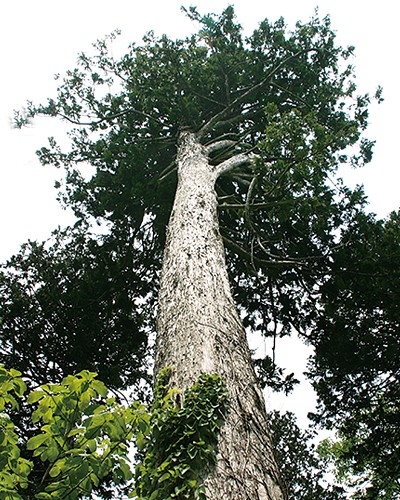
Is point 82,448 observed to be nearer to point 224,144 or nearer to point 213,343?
point 213,343

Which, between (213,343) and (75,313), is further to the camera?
(75,313)

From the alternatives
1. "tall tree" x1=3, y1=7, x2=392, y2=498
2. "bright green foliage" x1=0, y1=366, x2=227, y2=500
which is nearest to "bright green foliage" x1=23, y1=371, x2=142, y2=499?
"bright green foliage" x1=0, y1=366, x2=227, y2=500

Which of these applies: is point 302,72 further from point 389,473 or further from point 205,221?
point 389,473

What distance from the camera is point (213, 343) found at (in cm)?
304

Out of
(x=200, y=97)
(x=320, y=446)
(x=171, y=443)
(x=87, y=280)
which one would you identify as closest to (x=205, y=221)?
(x=171, y=443)

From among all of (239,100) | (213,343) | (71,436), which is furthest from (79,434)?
(239,100)

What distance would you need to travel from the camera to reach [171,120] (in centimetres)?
961

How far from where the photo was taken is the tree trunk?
7.16 ft

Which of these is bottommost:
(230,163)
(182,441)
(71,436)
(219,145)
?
(71,436)

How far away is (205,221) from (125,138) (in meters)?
5.39

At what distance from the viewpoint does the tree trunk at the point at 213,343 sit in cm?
218

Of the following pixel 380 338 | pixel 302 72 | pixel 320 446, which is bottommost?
pixel 380 338

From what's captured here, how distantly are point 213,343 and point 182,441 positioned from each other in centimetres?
90

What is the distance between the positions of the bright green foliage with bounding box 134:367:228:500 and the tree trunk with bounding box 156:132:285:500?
0.08 meters
